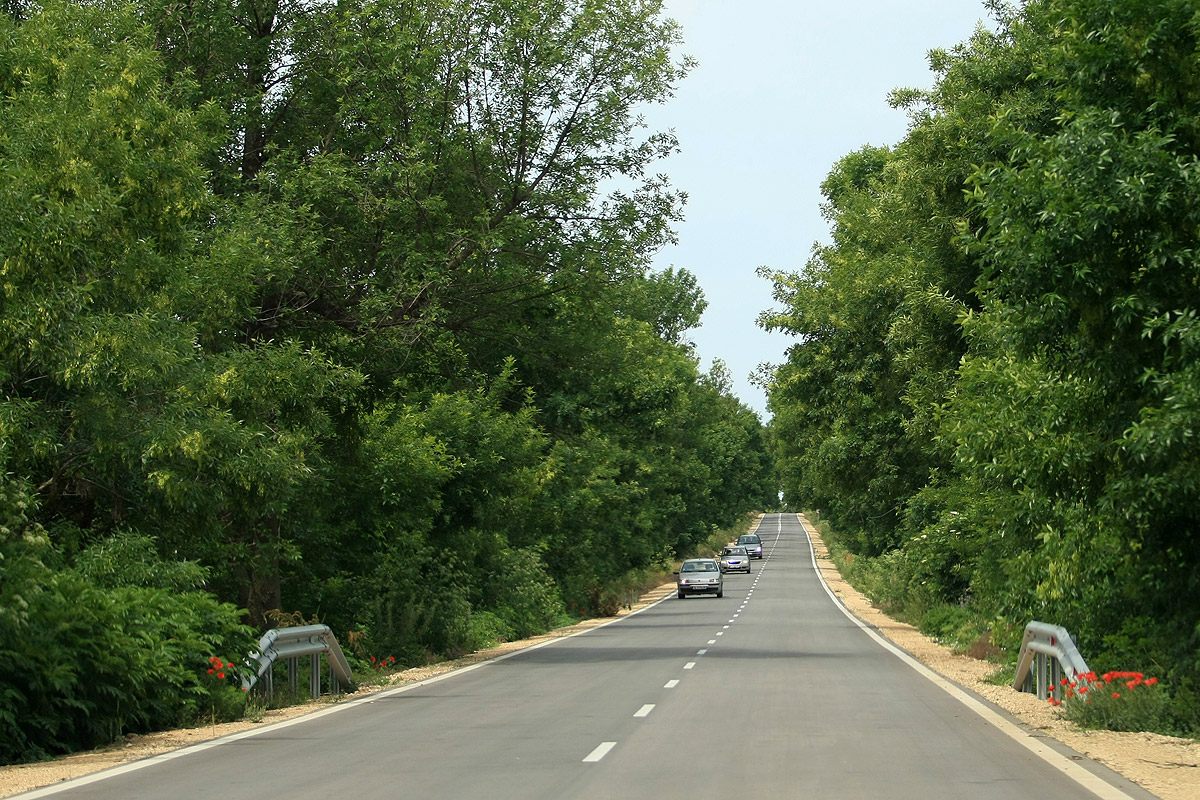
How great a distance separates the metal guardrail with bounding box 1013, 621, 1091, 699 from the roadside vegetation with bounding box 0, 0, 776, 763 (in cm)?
903

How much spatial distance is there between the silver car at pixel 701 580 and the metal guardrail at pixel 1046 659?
43.8 metres

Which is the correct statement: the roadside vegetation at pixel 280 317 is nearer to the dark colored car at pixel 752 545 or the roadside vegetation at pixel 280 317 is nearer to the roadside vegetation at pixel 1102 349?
the roadside vegetation at pixel 1102 349

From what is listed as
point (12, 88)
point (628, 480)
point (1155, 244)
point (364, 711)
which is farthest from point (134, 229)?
point (628, 480)

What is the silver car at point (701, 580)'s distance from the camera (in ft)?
203

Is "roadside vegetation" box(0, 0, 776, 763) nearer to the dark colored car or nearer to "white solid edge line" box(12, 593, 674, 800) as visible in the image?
"white solid edge line" box(12, 593, 674, 800)

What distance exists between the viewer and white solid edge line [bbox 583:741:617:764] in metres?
11.3

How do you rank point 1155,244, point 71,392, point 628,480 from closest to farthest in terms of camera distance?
point 1155,244
point 71,392
point 628,480

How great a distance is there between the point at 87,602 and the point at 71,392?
297cm

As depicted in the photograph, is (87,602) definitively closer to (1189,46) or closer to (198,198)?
(198,198)

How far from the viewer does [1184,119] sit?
1212 cm

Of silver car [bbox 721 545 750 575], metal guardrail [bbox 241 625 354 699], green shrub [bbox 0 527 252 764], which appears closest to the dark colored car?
silver car [bbox 721 545 750 575]

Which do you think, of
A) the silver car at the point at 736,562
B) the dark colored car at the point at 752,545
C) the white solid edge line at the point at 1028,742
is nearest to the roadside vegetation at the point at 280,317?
the white solid edge line at the point at 1028,742

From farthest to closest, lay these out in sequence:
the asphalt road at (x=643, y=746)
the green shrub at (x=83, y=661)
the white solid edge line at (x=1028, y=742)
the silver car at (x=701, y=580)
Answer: the silver car at (x=701, y=580) < the green shrub at (x=83, y=661) < the asphalt road at (x=643, y=746) < the white solid edge line at (x=1028, y=742)

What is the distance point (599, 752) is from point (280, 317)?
14.7 m
